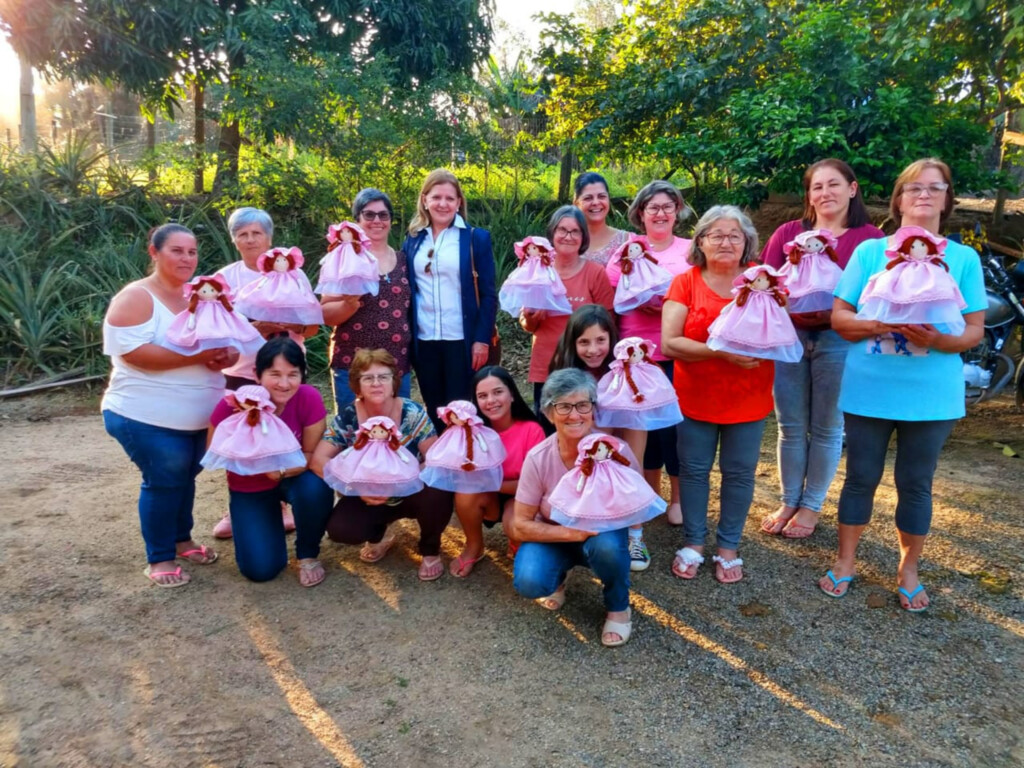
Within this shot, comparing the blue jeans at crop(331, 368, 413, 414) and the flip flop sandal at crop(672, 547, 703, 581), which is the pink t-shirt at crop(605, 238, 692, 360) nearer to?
the flip flop sandal at crop(672, 547, 703, 581)

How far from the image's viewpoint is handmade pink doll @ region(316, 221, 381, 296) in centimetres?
346

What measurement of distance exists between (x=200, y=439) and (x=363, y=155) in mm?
5114

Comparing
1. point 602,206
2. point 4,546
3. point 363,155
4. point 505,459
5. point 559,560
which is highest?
point 363,155

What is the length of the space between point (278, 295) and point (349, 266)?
1.15 feet

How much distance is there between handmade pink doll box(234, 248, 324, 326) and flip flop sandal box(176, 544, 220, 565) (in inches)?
45.4

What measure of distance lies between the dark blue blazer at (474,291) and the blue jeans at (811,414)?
57.0 inches

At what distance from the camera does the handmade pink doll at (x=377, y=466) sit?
3.07 metres

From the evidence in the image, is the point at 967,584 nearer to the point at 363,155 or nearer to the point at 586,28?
the point at 363,155

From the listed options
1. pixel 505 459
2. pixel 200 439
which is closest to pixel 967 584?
pixel 505 459

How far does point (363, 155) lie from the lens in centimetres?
768

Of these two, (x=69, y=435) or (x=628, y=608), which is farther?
(x=69, y=435)

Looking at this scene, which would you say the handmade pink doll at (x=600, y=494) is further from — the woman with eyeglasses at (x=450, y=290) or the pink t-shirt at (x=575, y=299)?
the woman with eyeglasses at (x=450, y=290)

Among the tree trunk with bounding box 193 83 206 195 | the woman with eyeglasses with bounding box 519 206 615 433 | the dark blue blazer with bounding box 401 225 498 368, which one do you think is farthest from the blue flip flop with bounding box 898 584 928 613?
the tree trunk with bounding box 193 83 206 195

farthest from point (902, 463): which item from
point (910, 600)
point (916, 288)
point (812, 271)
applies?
point (812, 271)
